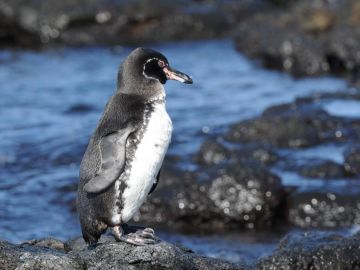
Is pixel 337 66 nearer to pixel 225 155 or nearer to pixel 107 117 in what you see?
pixel 225 155

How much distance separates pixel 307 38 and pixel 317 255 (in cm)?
1036

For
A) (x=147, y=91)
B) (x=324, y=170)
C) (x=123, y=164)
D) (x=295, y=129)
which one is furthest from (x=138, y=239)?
(x=295, y=129)

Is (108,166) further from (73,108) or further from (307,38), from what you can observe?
(307,38)

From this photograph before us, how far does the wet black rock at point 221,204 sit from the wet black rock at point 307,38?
698cm

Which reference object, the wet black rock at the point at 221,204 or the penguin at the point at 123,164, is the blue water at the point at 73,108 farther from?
the penguin at the point at 123,164

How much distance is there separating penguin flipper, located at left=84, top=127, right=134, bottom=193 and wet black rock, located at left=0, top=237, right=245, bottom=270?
404mm

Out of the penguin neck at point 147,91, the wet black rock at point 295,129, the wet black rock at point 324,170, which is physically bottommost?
the wet black rock at point 324,170

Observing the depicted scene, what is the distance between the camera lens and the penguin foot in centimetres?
658

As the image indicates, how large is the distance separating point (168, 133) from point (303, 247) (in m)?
2.12

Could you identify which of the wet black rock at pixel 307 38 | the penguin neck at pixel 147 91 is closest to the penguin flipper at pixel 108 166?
the penguin neck at pixel 147 91

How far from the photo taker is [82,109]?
16.2 metres

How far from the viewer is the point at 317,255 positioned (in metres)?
8.20

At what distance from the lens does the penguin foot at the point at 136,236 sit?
6576 mm

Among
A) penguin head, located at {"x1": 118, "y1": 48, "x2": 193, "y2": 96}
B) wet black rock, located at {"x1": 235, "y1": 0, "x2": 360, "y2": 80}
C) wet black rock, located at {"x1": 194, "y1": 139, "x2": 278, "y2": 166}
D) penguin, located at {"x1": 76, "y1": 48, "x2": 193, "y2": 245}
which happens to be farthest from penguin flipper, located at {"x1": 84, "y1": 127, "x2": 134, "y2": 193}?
wet black rock, located at {"x1": 235, "y1": 0, "x2": 360, "y2": 80}
